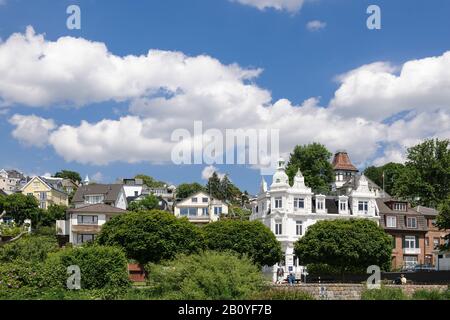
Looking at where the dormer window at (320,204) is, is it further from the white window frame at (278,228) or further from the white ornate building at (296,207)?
the white window frame at (278,228)

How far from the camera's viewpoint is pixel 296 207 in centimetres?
7644

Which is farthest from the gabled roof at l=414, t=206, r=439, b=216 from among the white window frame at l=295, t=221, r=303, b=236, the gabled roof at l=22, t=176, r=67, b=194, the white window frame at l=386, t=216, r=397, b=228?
the gabled roof at l=22, t=176, r=67, b=194

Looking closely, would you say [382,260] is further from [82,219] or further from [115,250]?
[82,219]

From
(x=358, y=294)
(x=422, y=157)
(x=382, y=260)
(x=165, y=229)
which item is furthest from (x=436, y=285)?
(x=422, y=157)

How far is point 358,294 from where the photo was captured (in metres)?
45.2

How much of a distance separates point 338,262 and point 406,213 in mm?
22761

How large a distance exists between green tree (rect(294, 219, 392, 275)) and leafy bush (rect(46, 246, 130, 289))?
Answer: 21.5m

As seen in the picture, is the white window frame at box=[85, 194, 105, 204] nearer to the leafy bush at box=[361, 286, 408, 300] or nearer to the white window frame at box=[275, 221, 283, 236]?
the white window frame at box=[275, 221, 283, 236]

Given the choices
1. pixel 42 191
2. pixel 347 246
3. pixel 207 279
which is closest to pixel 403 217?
pixel 347 246

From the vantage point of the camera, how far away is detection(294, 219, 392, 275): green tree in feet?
198

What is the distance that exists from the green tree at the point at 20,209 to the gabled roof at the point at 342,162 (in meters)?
47.0

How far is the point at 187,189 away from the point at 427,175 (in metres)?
55.0

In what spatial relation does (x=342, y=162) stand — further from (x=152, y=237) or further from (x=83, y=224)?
(x=152, y=237)

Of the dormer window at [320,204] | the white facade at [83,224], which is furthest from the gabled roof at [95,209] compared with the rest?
the dormer window at [320,204]
